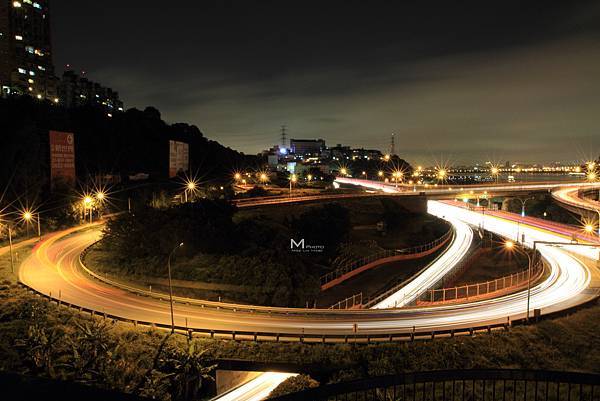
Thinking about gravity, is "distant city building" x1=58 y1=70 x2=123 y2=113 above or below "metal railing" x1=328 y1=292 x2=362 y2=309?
above

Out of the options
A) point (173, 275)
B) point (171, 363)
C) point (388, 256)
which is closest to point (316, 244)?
point (388, 256)

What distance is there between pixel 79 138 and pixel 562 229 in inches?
2991

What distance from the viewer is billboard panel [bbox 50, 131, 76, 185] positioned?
162 ft

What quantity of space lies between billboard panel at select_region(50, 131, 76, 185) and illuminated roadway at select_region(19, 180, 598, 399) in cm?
1448

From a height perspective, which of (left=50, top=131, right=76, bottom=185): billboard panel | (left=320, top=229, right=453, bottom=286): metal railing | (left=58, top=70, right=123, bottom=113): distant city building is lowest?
(left=320, top=229, right=453, bottom=286): metal railing

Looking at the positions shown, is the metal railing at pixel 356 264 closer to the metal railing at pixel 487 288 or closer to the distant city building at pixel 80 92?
the metal railing at pixel 487 288

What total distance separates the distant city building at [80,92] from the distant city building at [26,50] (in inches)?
357

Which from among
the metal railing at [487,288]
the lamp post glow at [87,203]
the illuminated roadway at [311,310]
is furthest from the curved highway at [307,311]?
the lamp post glow at [87,203]

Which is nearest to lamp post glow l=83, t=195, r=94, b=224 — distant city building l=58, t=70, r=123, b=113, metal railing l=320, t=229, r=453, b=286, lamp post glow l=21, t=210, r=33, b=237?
lamp post glow l=21, t=210, r=33, b=237

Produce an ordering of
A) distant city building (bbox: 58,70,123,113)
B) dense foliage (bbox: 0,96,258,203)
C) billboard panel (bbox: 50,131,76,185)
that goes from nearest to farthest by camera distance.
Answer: billboard panel (bbox: 50,131,76,185) → dense foliage (bbox: 0,96,258,203) → distant city building (bbox: 58,70,123,113)

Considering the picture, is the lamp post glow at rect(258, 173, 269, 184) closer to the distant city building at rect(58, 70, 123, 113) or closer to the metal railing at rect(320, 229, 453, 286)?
the metal railing at rect(320, 229, 453, 286)

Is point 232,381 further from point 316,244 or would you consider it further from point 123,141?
point 123,141

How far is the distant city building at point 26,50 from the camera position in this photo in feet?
352

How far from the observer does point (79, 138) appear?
74250 mm
